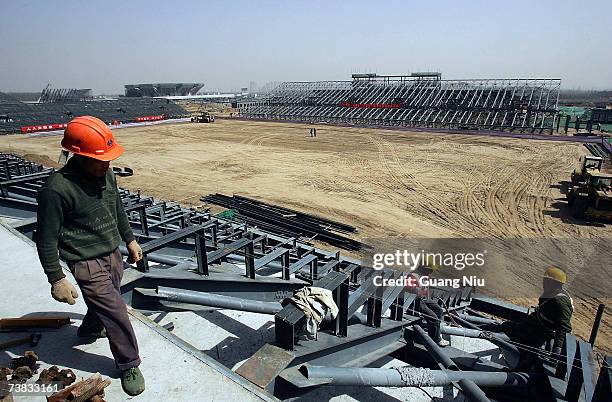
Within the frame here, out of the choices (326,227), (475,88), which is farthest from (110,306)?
(475,88)

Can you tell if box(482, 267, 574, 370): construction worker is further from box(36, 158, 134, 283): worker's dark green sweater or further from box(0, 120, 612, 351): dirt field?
box(36, 158, 134, 283): worker's dark green sweater

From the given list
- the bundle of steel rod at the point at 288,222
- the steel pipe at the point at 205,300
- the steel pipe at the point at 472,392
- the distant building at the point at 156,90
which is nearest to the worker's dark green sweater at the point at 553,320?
the steel pipe at the point at 472,392

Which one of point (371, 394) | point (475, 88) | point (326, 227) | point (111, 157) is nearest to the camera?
point (111, 157)

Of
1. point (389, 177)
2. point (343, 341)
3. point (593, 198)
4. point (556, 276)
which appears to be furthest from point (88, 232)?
point (389, 177)

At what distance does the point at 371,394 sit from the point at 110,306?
2431mm

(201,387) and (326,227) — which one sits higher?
(201,387)

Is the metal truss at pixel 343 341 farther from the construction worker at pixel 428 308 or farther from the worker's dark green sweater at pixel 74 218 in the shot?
A: the worker's dark green sweater at pixel 74 218

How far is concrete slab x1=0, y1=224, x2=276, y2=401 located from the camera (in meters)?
2.46

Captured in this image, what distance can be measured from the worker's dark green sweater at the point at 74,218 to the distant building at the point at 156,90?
369ft

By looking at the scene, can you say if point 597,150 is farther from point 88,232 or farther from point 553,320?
point 88,232

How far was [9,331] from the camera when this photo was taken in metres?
→ 3.06

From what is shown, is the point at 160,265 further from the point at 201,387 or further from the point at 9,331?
the point at 201,387

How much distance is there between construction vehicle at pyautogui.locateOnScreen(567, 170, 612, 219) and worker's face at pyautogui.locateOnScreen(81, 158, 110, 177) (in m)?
15.5

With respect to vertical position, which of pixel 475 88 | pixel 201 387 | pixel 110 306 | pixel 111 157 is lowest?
pixel 201 387
